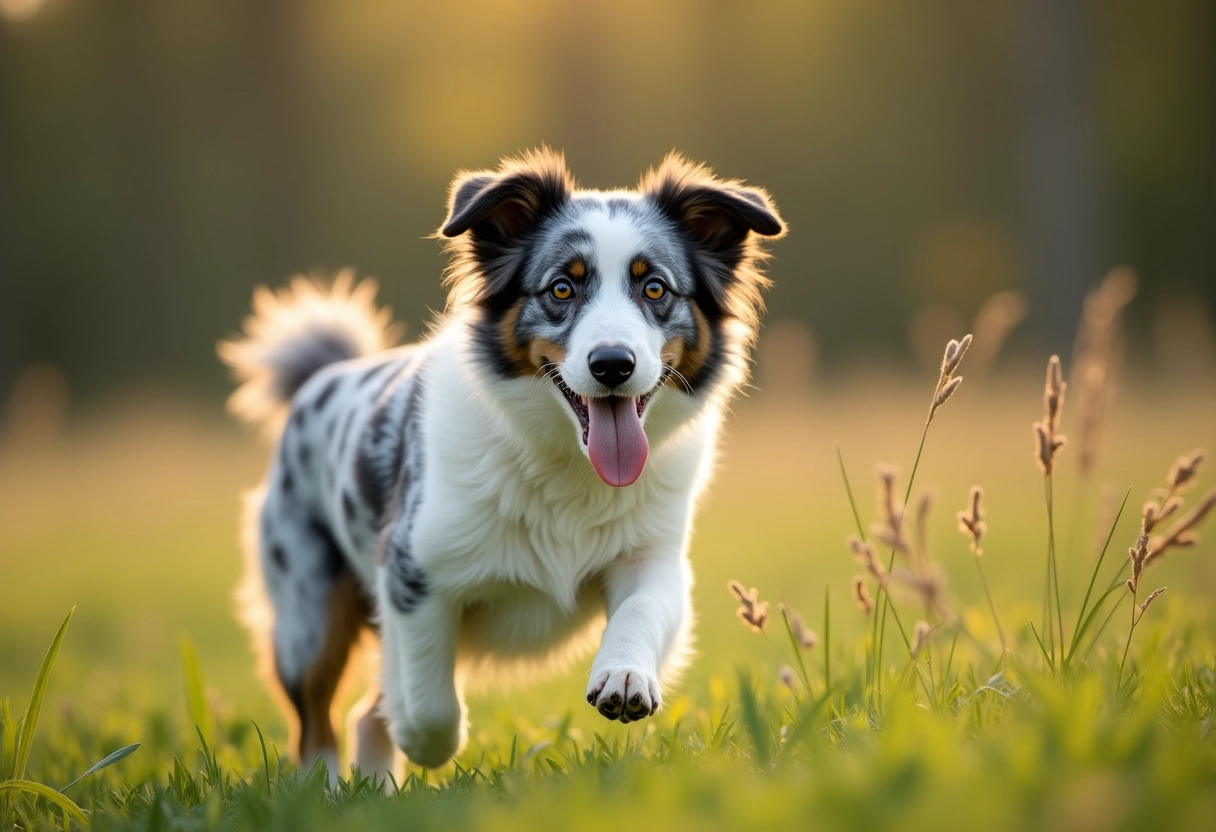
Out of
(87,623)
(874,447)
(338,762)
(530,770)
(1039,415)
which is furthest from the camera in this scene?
(1039,415)

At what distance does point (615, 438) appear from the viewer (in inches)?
142

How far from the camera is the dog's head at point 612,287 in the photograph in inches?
141

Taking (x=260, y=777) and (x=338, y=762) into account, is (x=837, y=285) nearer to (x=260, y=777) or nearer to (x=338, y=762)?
(x=338, y=762)

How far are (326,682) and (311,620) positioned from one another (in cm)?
27

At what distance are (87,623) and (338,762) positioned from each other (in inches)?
205

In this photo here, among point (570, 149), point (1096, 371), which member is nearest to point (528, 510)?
point (1096, 371)

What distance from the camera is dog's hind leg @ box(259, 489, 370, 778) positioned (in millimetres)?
4848

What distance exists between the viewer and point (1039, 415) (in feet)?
37.8

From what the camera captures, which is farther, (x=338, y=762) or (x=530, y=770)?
(x=338, y=762)

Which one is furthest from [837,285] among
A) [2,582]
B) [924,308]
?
[2,582]

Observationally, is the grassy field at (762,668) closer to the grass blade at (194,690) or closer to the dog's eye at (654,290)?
the grass blade at (194,690)

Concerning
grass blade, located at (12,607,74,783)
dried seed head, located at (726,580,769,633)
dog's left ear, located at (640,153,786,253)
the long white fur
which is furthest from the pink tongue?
grass blade, located at (12,607,74,783)

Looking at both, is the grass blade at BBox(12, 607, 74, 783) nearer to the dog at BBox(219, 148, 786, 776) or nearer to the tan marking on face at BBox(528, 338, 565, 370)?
the dog at BBox(219, 148, 786, 776)

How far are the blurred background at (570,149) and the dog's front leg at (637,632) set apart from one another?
37.8 feet
